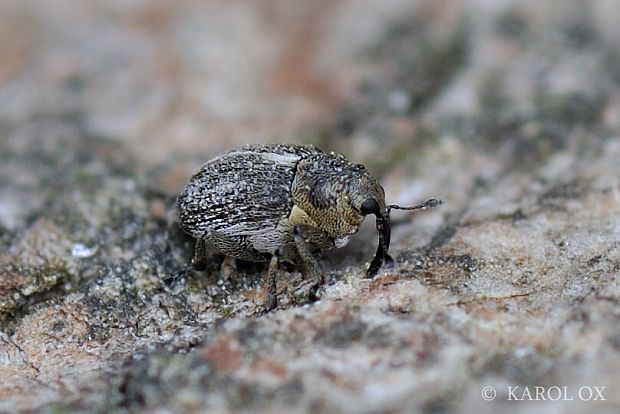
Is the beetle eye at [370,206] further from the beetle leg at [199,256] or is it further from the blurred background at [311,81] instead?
the blurred background at [311,81]

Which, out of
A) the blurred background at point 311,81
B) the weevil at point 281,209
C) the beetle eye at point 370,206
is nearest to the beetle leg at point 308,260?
the weevil at point 281,209

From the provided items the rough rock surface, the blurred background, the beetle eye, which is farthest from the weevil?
the blurred background

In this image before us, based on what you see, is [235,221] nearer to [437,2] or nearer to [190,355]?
[190,355]

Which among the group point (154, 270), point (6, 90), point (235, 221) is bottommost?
point (154, 270)

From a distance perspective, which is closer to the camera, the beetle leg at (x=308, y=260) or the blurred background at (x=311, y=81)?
the beetle leg at (x=308, y=260)

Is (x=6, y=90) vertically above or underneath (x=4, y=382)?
above

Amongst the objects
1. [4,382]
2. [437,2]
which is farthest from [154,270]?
[437,2]

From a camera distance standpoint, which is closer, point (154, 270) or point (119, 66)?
point (154, 270)
